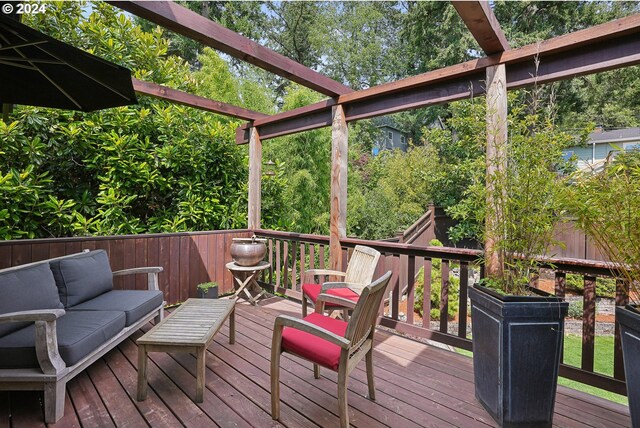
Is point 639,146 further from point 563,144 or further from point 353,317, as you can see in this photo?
point 353,317

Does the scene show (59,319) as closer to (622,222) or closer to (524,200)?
(524,200)

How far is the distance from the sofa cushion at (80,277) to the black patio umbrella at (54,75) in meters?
1.31

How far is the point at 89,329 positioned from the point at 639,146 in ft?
12.1

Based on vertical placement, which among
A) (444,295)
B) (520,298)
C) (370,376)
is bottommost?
(370,376)

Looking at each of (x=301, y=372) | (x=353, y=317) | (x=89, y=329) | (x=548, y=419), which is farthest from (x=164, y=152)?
(x=548, y=419)

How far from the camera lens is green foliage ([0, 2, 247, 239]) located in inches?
165

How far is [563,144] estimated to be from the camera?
198 cm

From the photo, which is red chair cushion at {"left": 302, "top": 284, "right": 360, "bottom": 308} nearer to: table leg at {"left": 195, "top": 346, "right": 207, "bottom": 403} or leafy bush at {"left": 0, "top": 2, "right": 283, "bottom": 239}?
table leg at {"left": 195, "top": 346, "right": 207, "bottom": 403}

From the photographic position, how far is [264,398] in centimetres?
218

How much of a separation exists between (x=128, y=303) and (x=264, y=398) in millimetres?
1505

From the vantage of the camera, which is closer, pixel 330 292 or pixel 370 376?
pixel 370 376

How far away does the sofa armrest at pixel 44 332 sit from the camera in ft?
6.29

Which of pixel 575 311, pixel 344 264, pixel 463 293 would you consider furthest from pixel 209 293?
pixel 575 311

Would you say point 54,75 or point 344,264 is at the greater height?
point 54,75
